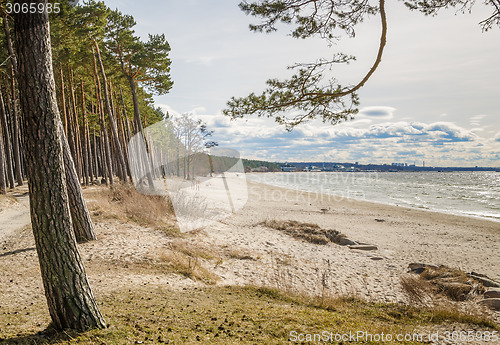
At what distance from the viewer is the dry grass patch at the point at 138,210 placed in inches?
473

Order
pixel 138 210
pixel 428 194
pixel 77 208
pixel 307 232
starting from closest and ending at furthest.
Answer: pixel 77 208
pixel 138 210
pixel 307 232
pixel 428 194

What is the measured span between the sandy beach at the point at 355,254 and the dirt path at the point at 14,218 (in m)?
6.47

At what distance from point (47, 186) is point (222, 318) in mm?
2933

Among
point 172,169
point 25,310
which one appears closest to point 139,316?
point 25,310

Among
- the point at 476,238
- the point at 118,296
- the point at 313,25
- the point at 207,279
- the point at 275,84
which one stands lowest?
the point at 476,238

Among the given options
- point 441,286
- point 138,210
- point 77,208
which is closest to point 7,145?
point 138,210

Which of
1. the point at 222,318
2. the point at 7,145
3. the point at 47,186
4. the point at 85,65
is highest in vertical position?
the point at 85,65

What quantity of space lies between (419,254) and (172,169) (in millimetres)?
63224

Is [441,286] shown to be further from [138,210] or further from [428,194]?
[428,194]

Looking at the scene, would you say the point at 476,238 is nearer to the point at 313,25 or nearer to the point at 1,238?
the point at 313,25

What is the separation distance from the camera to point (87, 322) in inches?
146

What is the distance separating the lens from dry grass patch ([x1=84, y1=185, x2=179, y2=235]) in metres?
12.0

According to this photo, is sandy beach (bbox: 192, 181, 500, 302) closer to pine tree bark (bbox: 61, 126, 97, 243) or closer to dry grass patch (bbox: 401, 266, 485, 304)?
dry grass patch (bbox: 401, 266, 485, 304)

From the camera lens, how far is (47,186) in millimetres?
3525
